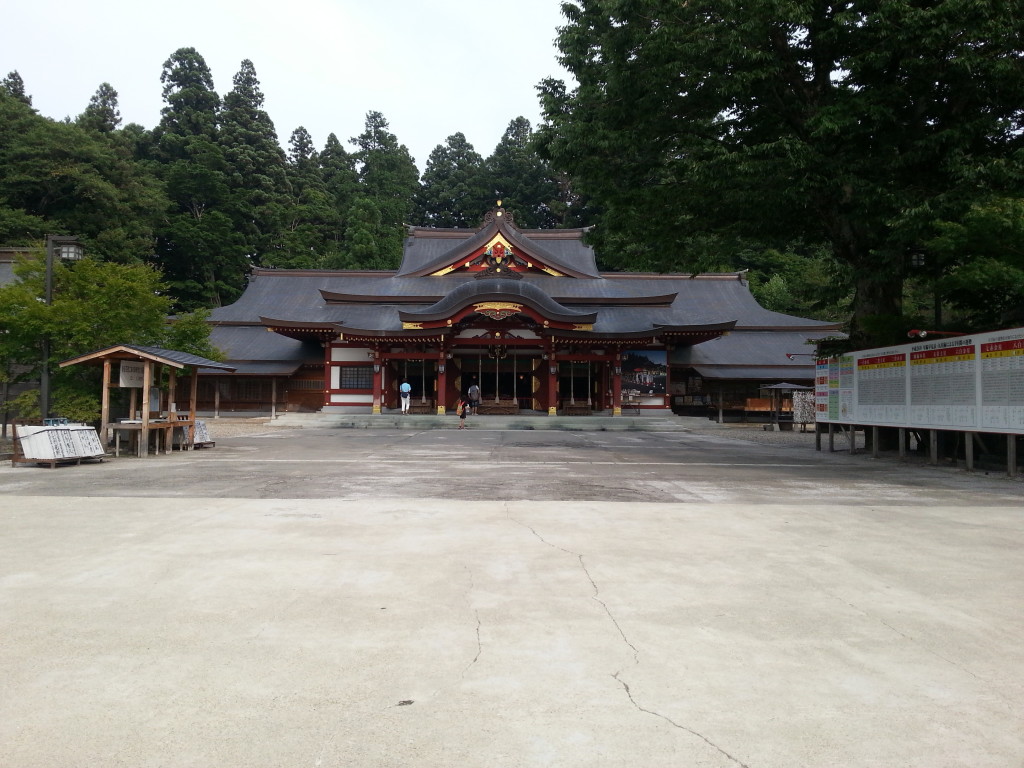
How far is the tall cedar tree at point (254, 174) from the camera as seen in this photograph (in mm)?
51625

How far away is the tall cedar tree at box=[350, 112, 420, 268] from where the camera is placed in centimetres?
4741

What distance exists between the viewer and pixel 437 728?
7.54 ft

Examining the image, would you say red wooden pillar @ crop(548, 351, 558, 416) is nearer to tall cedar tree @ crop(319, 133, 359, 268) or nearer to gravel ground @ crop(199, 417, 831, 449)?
gravel ground @ crop(199, 417, 831, 449)

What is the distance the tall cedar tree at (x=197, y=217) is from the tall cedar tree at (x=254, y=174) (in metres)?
0.94

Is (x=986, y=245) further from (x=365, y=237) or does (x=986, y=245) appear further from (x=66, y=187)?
(x=66, y=187)

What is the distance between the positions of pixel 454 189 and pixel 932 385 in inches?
2325

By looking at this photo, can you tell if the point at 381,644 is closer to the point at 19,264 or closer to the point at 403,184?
the point at 19,264

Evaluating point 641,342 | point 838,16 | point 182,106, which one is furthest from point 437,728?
point 182,106

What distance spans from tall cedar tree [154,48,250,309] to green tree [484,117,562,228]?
2500 centimetres

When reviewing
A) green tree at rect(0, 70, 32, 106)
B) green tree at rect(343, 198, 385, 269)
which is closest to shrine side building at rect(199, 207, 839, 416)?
green tree at rect(343, 198, 385, 269)

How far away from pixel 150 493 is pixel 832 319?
3823 cm

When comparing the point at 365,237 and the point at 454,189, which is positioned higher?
the point at 454,189

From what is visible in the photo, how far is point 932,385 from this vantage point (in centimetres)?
1117

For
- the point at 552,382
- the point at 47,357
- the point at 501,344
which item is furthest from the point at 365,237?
the point at 47,357
